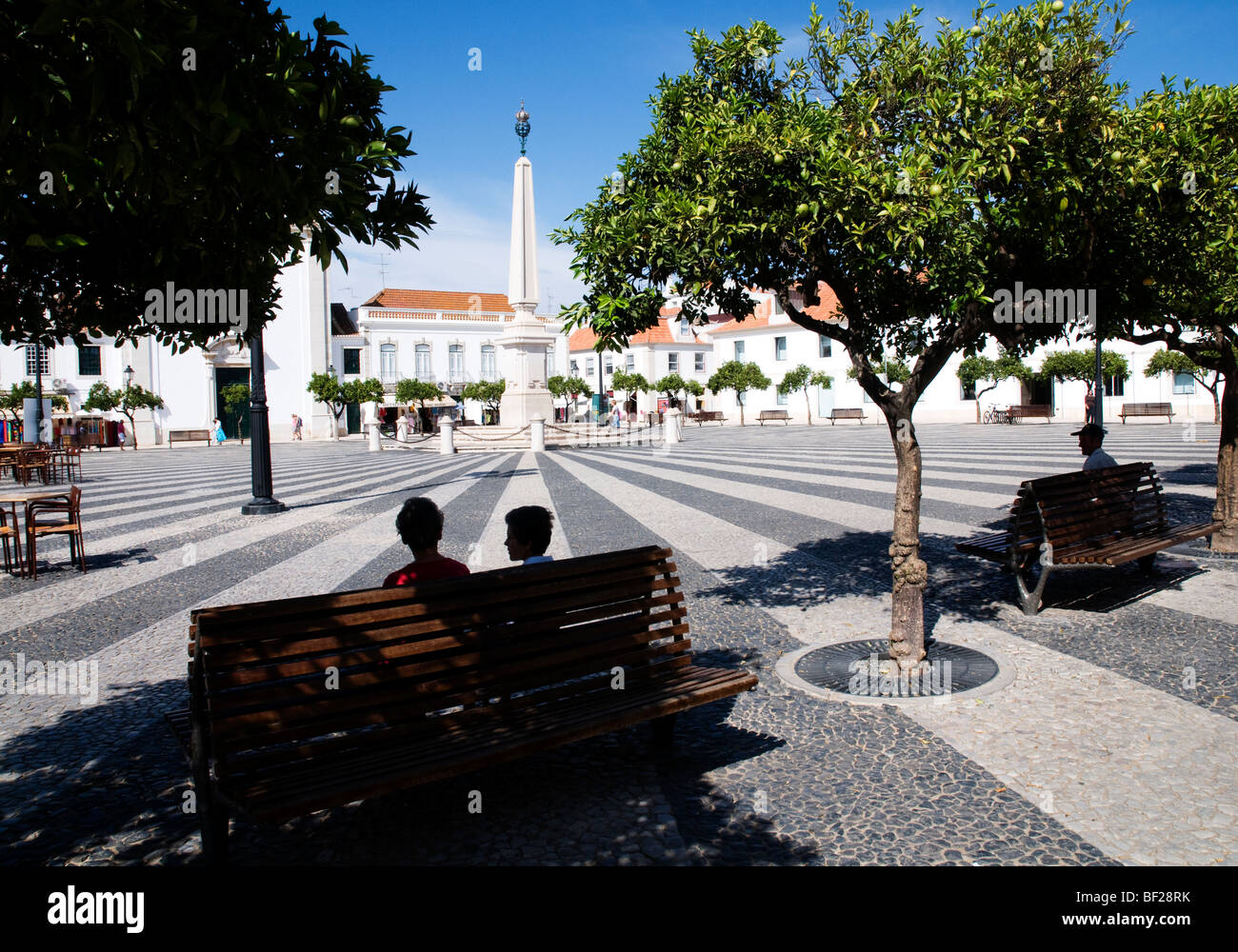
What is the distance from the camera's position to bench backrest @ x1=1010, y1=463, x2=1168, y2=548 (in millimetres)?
6129

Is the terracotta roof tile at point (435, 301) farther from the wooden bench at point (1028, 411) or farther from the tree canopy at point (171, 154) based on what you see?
the tree canopy at point (171, 154)

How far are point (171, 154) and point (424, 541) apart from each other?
7.42 feet

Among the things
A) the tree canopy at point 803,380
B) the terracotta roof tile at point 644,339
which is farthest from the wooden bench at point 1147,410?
the terracotta roof tile at point 644,339

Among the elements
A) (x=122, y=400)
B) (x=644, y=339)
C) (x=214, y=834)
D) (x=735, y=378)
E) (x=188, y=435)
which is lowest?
(x=214, y=834)

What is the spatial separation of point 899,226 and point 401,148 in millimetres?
2254

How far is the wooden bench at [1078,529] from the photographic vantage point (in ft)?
19.8

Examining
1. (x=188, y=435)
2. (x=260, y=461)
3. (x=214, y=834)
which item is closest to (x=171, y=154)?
(x=214, y=834)

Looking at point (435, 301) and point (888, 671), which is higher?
point (435, 301)

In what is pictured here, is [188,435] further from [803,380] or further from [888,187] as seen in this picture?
[888,187]

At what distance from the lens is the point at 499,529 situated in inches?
424

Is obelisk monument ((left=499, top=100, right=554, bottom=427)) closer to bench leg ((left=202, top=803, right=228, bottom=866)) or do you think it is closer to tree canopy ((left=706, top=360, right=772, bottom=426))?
tree canopy ((left=706, top=360, right=772, bottom=426))

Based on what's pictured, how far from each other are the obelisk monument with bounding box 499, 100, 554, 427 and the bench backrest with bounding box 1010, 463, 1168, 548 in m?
25.4

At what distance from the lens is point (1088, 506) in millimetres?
6523
